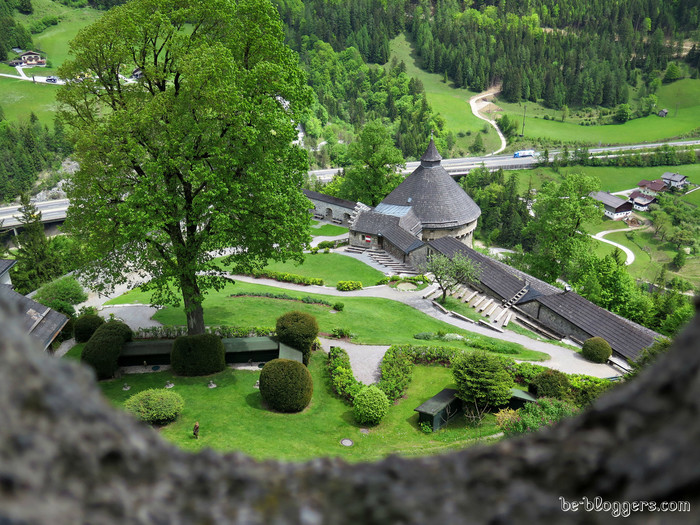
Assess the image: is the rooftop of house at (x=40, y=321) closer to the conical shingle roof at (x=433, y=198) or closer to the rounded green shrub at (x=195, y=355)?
the rounded green shrub at (x=195, y=355)

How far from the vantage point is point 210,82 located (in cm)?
2530

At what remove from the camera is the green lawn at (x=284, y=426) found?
2371cm

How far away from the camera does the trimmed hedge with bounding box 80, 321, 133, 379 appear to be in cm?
2817

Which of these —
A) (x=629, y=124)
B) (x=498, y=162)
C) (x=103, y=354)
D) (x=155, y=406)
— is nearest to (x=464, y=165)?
(x=498, y=162)

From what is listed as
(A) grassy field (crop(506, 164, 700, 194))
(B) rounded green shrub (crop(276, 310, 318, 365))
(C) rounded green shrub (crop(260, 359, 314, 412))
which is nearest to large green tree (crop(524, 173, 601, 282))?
(B) rounded green shrub (crop(276, 310, 318, 365))

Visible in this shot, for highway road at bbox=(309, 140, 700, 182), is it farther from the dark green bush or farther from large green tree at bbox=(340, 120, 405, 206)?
the dark green bush

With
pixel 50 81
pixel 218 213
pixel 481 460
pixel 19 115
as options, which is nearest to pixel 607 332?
pixel 218 213

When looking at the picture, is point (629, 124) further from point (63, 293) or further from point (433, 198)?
point (63, 293)

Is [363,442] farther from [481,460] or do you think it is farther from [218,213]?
[481,460]

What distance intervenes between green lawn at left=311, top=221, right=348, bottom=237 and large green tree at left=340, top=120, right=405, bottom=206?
6879 millimetres

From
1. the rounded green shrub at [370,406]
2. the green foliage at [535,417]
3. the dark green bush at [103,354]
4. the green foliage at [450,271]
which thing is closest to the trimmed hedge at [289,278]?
the green foliage at [450,271]

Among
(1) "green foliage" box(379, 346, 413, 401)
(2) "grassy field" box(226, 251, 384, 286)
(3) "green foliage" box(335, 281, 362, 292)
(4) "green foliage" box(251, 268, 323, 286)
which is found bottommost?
(2) "grassy field" box(226, 251, 384, 286)

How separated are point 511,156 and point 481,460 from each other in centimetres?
16162

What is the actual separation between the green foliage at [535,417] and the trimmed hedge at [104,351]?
70.5 feet
